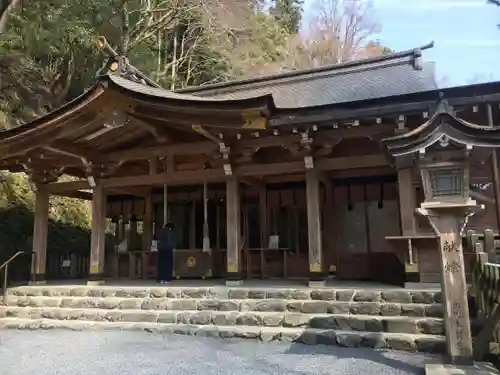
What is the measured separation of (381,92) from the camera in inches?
326

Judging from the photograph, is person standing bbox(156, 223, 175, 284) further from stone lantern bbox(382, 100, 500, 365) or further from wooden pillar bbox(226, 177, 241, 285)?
stone lantern bbox(382, 100, 500, 365)

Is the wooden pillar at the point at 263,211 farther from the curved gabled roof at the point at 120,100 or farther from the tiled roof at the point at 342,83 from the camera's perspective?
the curved gabled roof at the point at 120,100

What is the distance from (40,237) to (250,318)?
5.84m

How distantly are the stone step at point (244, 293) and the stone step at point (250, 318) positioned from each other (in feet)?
1.28

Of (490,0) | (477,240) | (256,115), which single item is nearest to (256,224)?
(256,115)

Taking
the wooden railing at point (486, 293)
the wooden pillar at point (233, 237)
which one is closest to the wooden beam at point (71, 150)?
the wooden pillar at point (233, 237)

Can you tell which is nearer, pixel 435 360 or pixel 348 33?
pixel 435 360

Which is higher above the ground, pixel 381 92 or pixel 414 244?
pixel 381 92

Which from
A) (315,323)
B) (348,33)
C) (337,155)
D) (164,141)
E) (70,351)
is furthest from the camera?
(348,33)

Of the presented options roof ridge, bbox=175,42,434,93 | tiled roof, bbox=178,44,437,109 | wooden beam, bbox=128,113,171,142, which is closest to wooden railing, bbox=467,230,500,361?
tiled roof, bbox=178,44,437,109

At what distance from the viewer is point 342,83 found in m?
9.88

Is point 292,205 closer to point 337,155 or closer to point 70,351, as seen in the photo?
point 337,155

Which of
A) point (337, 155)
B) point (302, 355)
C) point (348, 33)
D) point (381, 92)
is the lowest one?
point (302, 355)

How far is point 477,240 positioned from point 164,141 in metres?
6.11
